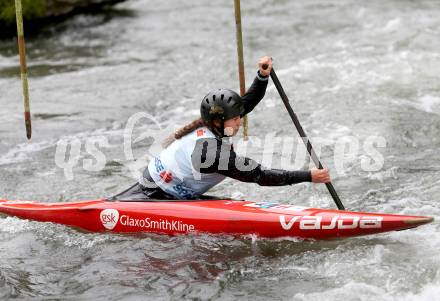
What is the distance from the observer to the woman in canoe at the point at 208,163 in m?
5.79

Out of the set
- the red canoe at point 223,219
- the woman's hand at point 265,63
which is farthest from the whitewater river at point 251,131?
the woman's hand at point 265,63

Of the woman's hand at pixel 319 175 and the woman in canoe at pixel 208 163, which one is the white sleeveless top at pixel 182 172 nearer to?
the woman in canoe at pixel 208 163

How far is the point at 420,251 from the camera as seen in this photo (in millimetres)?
5762

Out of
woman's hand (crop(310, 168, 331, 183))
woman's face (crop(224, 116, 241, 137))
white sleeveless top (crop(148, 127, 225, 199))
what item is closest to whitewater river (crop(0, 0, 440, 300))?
white sleeveless top (crop(148, 127, 225, 199))

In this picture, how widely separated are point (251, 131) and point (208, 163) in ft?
12.6

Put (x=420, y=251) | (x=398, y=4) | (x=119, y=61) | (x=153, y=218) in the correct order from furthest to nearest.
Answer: (x=398, y=4), (x=119, y=61), (x=153, y=218), (x=420, y=251)

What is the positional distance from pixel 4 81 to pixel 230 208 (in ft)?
24.2

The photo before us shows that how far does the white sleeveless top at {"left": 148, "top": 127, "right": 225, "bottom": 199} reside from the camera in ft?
19.8

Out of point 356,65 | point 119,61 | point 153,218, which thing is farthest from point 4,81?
point 153,218

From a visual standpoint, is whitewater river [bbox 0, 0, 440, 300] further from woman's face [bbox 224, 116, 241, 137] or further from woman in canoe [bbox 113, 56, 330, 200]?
woman's face [bbox 224, 116, 241, 137]

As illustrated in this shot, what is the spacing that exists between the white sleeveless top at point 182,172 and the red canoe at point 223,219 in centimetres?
16

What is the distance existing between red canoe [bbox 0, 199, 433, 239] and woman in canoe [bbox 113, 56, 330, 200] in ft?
0.54

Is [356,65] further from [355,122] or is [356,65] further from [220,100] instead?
[220,100]

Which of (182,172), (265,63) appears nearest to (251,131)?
(265,63)
